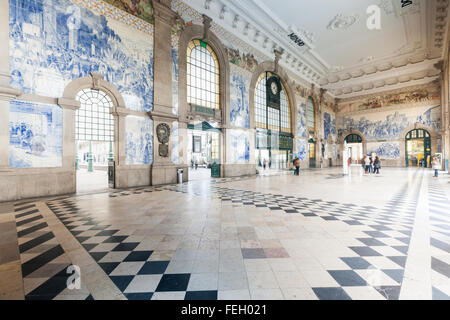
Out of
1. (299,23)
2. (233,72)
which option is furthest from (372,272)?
(299,23)

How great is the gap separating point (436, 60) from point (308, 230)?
Answer: 2526cm

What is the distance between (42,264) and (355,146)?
1418 inches

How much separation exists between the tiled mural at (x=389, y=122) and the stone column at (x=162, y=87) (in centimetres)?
2726

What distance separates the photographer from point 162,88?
10.5 m

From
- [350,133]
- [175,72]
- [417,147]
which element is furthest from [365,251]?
[417,147]

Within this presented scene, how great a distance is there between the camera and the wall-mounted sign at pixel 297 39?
15.6 meters

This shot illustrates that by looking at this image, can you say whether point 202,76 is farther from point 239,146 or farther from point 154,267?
point 154,267

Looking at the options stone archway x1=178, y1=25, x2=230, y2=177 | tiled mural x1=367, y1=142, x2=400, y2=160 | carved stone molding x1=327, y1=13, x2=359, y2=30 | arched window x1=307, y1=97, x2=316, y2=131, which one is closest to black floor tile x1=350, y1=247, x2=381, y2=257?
stone archway x1=178, y1=25, x2=230, y2=177

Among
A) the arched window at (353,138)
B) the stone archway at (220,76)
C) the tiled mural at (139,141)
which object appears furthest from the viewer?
the arched window at (353,138)

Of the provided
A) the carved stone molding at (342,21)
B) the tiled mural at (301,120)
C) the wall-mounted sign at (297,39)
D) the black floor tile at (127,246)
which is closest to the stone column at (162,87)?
the black floor tile at (127,246)

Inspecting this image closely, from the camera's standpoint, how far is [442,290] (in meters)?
1.91

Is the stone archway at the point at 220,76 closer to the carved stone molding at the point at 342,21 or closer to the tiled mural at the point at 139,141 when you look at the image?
the tiled mural at the point at 139,141

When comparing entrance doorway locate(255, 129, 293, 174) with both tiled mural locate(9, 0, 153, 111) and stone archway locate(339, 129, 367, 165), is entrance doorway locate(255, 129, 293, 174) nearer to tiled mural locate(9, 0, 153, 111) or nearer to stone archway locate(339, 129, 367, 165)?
tiled mural locate(9, 0, 153, 111)
